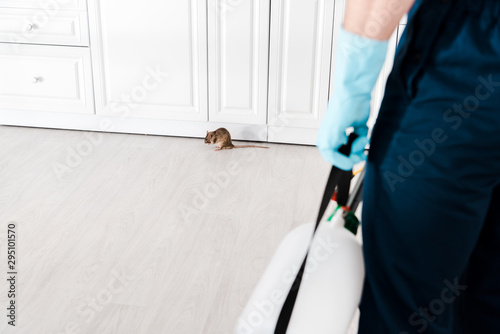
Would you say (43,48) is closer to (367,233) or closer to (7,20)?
(7,20)

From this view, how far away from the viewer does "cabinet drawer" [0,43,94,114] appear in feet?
9.17

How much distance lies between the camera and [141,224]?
81.7 inches

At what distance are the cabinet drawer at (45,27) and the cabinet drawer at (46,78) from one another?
0.12 ft

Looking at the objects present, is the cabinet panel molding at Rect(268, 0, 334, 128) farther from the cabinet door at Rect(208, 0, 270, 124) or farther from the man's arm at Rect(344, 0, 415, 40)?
the man's arm at Rect(344, 0, 415, 40)

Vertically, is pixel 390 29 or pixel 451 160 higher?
pixel 390 29

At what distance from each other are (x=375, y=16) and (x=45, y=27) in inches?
84.1

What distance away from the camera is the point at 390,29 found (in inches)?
38.3

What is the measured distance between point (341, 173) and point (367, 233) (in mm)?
115

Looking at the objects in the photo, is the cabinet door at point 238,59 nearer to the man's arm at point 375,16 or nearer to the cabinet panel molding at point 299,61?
the cabinet panel molding at point 299,61

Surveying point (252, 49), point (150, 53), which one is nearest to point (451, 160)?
point (252, 49)
